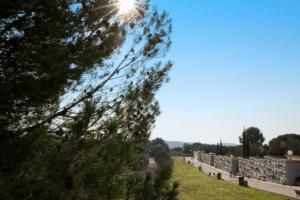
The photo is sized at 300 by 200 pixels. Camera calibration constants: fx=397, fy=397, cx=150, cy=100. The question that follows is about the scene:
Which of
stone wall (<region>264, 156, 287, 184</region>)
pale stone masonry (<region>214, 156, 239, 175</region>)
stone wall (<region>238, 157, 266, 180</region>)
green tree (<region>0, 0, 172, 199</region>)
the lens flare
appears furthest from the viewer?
pale stone masonry (<region>214, 156, 239, 175</region>)

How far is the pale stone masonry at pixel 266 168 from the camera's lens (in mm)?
32031

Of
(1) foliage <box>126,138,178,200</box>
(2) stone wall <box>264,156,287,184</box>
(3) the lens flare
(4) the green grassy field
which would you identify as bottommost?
(4) the green grassy field

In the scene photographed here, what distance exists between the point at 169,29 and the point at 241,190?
83.7 feet

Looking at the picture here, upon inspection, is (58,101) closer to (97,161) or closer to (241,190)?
(97,161)

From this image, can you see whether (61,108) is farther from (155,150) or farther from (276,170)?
(155,150)

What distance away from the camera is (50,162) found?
314cm

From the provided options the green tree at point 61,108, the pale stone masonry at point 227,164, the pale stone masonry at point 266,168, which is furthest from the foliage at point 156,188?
the pale stone masonry at point 227,164

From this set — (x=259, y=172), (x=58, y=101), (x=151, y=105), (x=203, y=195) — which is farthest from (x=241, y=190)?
(x=58, y=101)

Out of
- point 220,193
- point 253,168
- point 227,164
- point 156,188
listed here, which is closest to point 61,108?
point 156,188

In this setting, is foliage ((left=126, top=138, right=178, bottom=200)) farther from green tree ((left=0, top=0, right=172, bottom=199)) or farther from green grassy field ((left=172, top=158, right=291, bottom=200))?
A: green grassy field ((left=172, top=158, right=291, bottom=200))

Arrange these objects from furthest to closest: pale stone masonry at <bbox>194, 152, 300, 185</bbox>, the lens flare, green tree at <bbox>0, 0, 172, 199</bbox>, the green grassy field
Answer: pale stone masonry at <bbox>194, 152, 300, 185</bbox>, the green grassy field, the lens flare, green tree at <bbox>0, 0, 172, 199</bbox>

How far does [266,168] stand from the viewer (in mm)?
37188

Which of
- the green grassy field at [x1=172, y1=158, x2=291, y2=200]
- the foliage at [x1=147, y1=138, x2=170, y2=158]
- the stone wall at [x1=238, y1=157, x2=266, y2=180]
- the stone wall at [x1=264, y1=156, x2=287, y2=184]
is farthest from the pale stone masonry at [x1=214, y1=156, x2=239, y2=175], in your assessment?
the green grassy field at [x1=172, y1=158, x2=291, y2=200]

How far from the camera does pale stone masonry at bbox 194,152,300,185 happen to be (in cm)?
3203
